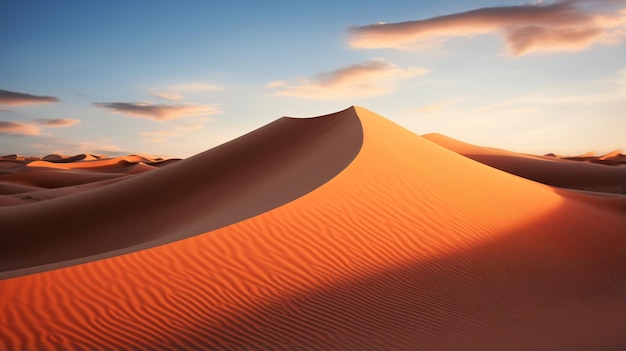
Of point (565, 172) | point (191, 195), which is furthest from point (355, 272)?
point (565, 172)

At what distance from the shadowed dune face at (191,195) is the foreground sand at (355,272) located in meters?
0.18

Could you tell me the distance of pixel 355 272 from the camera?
7.73 m

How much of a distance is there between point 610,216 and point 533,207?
2683 mm

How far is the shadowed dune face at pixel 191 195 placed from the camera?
13.1m

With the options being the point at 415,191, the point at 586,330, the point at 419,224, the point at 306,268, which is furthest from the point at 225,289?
the point at 415,191

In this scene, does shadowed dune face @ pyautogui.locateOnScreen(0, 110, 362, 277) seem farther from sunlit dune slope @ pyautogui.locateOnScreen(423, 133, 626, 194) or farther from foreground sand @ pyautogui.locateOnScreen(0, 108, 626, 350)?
sunlit dune slope @ pyautogui.locateOnScreen(423, 133, 626, 194)

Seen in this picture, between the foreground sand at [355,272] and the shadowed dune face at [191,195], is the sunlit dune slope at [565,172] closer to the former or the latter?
the shadowed dune face at [191,195]

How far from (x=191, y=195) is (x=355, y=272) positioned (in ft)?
34.3

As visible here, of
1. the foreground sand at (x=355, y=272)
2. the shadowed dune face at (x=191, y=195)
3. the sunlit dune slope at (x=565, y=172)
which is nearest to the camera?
the foreground sand at (x=355, y=272)

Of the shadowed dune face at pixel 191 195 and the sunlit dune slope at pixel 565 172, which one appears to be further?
the sunlit dune slope at pixel 565 172

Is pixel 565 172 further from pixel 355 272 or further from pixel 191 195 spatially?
pixel 355 272

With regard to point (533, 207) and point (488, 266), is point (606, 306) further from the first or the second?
point (533, 207)

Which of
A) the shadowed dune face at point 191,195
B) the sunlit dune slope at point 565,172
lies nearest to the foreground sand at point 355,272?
the shadowed dune face at point 191,195

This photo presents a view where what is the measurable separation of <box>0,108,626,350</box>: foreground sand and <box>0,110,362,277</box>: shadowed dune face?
0.58 feet
